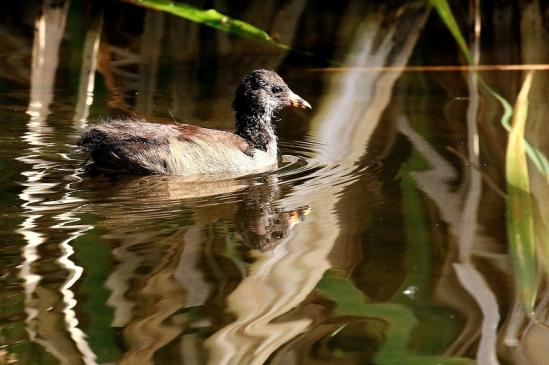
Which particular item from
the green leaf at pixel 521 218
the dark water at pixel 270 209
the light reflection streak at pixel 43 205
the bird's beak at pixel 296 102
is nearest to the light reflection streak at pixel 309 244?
the dark water at pixel 270 209

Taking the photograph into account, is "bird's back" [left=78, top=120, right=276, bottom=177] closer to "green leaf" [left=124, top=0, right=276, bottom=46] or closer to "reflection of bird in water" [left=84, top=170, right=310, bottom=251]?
"reflection of bird in water" [left=84, top=170, right=310, bottom=251]

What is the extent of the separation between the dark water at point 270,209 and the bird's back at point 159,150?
0.14 m

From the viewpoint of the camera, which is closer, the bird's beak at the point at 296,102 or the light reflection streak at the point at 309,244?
the light reflection streak at the point at 309,244

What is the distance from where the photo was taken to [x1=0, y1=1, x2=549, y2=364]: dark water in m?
3.62

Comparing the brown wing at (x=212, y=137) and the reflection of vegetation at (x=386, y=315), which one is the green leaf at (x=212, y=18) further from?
the reflection of vegetation at (x=386, y=315)

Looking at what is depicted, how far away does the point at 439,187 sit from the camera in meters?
5.54

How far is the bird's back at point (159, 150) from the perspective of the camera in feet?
19.4

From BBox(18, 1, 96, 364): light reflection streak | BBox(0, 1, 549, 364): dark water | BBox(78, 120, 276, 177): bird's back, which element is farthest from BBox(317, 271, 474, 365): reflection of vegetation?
BBox(78, 120, 276, 177): bird's back

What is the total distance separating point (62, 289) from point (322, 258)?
3.24 feet

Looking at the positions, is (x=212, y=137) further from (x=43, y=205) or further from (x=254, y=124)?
(x=43, y=205)

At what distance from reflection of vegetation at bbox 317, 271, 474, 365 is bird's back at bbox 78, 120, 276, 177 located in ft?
6.14

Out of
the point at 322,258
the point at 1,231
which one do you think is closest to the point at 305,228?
the point at 322,258

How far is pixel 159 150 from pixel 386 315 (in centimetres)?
235

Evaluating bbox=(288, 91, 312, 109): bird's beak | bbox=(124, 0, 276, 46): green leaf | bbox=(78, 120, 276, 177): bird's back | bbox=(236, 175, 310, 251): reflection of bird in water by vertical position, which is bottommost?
bbox=(236, 175, 310, 251): reflection of bird in water
